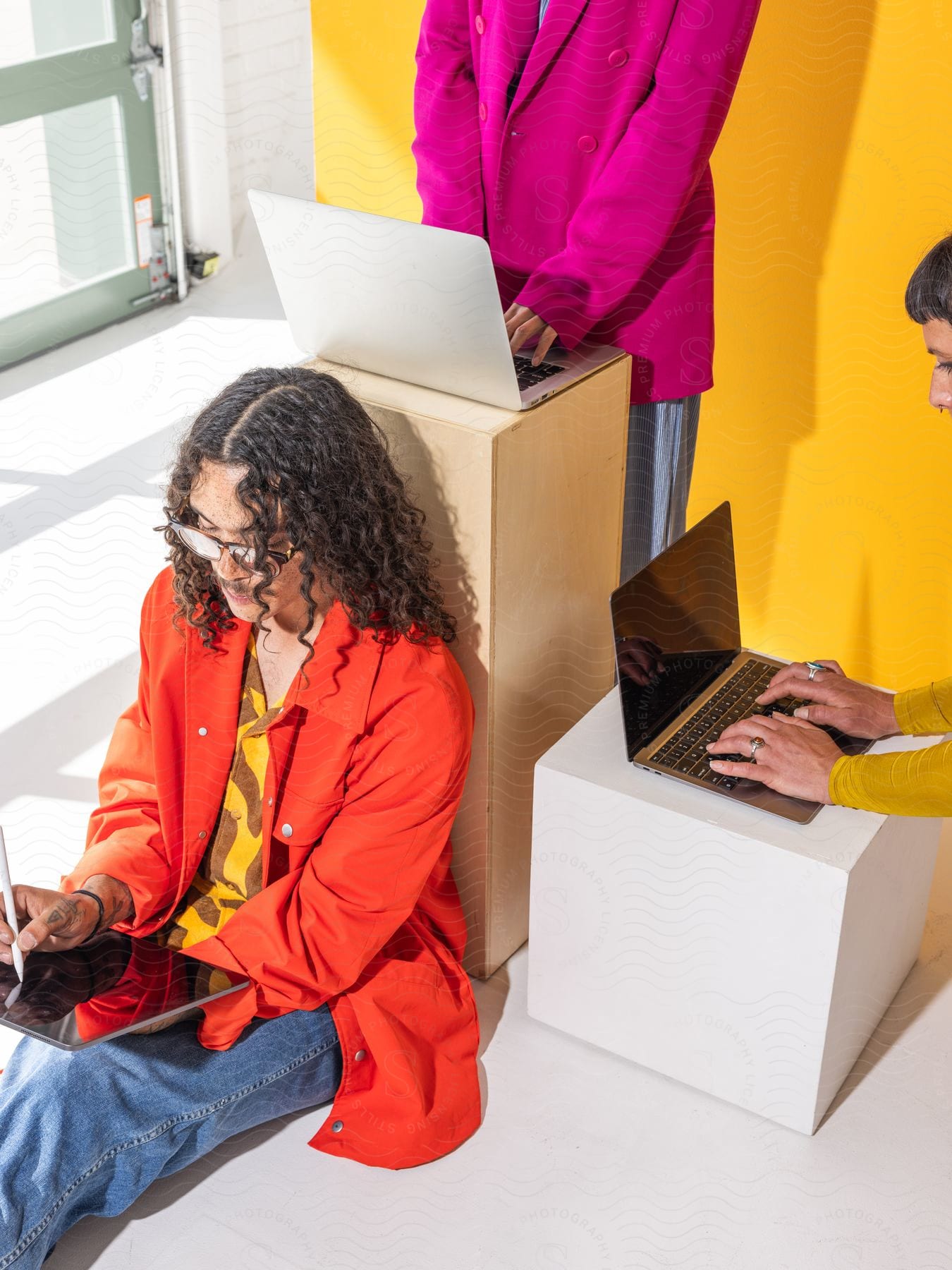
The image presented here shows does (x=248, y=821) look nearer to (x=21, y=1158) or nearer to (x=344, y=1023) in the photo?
(x=344, y=1023)

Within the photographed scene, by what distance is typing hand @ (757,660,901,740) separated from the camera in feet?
5.64

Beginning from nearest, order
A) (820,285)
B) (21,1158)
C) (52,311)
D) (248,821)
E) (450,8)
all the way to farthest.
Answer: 1. (21,1158)
2. (248,821)
3. (450,8)
4. (820,285)
5. (52,311)

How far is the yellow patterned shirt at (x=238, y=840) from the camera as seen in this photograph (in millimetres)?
1641

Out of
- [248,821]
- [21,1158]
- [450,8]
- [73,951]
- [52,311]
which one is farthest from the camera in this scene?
[52,311]

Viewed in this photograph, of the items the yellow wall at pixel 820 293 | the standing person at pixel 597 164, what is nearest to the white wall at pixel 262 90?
the yellow wall at pixel 820 293

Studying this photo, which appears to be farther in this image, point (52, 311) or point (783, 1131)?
point (52, 311)

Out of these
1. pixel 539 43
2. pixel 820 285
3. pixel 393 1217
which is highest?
pixel 539 43

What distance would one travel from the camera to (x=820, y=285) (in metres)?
2.25

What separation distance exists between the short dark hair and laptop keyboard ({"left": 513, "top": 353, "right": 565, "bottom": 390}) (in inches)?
17.3

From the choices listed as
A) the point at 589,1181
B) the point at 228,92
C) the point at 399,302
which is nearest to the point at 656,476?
the point at 399,302

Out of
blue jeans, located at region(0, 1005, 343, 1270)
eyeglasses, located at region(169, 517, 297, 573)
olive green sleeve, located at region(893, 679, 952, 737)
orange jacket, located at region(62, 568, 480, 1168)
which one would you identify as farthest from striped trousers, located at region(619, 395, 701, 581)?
blue jeans, located at region(0, 1005, 343, 1270)

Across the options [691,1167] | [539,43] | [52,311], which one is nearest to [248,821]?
[691,1167]

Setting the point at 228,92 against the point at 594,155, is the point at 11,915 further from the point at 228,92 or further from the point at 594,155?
the point at 228,92

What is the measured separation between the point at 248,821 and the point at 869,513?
123cm
